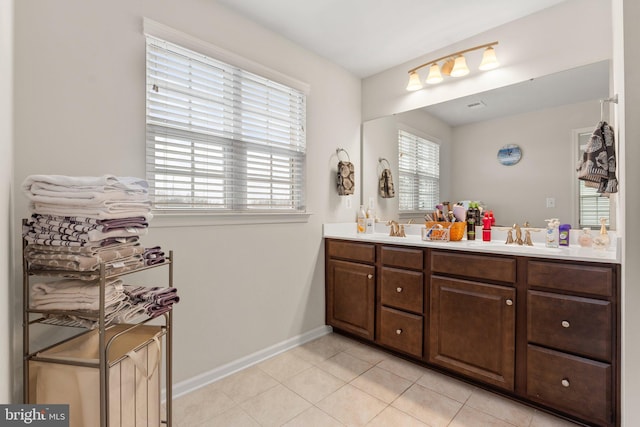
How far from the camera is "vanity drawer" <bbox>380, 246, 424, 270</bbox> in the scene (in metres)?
2.10

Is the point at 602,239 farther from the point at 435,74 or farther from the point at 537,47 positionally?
the point at 435,74

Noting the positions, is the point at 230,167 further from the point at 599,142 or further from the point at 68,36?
the point at 599,142

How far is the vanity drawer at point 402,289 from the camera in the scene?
82.9 inches

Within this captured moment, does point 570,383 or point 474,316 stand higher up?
point 474,316

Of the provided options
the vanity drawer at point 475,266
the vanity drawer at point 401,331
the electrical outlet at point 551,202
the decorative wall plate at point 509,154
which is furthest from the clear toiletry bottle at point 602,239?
the vanity drawer at point 401,331

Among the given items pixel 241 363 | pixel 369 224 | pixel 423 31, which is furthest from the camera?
pixel 369 224

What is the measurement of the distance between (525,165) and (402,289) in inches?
49.4

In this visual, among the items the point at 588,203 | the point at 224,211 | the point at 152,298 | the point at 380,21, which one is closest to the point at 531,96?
the point at 588,203

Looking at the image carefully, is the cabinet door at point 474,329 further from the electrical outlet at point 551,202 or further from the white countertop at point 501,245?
the electrical outlet at point 551,202

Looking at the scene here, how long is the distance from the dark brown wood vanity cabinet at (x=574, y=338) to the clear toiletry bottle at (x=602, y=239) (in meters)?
0.42

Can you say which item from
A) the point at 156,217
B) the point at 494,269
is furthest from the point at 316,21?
the point at 494,269

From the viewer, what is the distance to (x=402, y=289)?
2191mm
